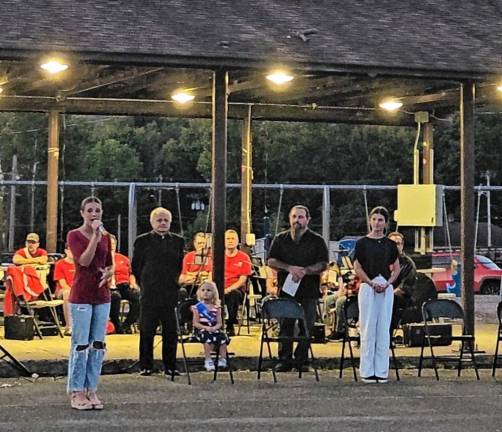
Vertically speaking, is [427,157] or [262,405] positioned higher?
[427,157]

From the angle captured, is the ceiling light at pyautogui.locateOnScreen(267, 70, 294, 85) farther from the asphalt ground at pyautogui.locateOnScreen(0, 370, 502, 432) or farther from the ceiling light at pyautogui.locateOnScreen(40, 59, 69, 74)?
the asphalt ground at pyautogui.locateOnScreen(0, 370, 502, 432)

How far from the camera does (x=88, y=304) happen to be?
968cm

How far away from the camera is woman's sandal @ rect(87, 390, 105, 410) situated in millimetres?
9763

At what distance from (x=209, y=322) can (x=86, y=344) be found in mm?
2563

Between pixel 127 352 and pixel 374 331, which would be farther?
pixel 127 352

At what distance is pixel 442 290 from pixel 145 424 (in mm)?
15180

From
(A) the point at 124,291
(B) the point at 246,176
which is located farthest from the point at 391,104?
(A) the point at 124,291

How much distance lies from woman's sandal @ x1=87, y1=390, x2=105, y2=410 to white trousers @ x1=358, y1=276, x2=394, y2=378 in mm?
3068

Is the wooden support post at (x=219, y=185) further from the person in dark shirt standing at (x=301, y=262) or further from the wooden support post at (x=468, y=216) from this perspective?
the wooden support post at (x=468, y=216)

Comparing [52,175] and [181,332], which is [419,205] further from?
[52,175]

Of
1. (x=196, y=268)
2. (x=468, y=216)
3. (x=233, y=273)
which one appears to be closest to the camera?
(x=468, y=216)

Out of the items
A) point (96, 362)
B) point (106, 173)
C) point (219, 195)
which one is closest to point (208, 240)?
point (219, 195)

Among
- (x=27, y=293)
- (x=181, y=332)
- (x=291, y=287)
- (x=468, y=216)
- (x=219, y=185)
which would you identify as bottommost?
(x=181, y=332)

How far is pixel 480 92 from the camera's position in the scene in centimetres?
1694
